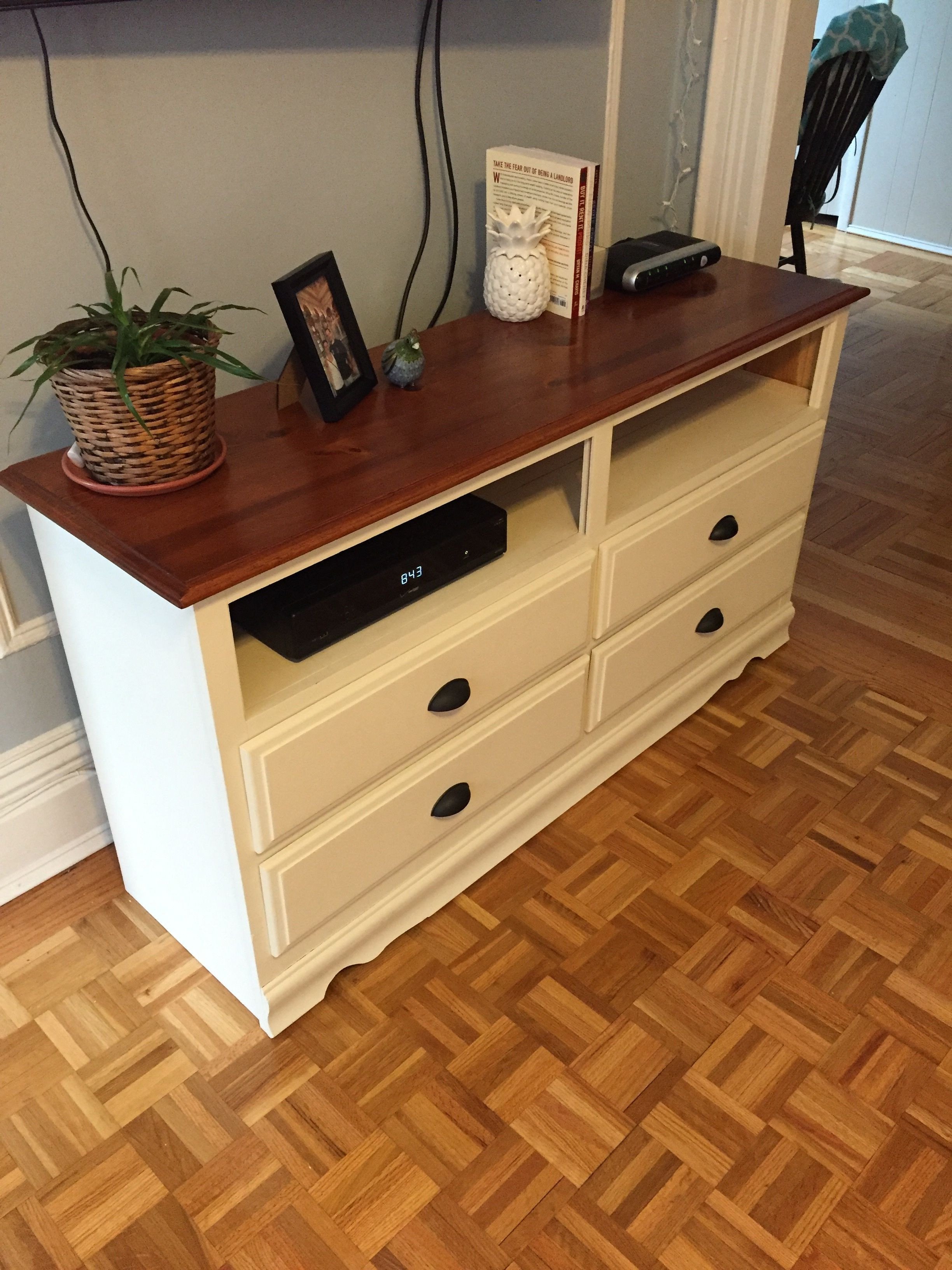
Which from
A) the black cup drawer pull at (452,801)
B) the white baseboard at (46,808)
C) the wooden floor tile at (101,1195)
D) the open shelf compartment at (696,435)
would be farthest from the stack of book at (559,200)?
the wooden floor tile at (101,1195)

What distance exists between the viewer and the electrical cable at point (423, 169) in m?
1.57

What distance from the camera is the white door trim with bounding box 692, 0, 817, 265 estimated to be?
1.94 metres

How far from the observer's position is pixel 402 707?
1331 millimetres

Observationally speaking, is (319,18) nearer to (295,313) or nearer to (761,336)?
(295,313)

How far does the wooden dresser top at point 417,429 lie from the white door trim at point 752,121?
340mm

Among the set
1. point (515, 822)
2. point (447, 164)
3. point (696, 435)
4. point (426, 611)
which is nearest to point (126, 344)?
point (426, 611)

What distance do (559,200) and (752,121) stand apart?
0.66 m

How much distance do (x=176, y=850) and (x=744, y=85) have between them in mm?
1689

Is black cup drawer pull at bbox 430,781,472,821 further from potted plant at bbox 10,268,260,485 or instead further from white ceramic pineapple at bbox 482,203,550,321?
white ceramic pineapple at bbox 482,203,550,321

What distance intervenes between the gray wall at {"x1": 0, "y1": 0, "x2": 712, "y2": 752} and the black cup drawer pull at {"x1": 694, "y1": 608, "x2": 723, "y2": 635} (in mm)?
675

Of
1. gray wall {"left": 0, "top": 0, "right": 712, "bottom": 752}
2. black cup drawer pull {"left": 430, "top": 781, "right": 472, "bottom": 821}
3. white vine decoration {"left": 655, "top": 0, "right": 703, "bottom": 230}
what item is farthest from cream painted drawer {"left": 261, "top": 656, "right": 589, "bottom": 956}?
white vine decoration {"left": 655, "top": 0, "right": 703, "bottom": 230}

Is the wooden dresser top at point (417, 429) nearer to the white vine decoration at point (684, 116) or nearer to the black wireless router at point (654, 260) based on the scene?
the black wireless router at point (654, 260)

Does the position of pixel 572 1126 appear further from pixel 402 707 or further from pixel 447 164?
pixel 447 164

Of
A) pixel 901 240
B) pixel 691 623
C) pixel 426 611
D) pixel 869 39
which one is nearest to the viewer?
pixel 426 611
